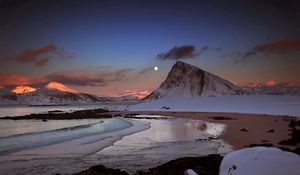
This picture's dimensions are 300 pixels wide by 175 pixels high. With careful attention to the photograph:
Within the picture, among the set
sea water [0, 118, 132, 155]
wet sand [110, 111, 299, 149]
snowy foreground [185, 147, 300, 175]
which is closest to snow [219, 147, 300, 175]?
snowy foreground [185, 147, 300, 175]

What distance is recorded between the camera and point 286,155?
215 inches

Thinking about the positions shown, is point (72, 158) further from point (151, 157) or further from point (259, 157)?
point (259, 157)

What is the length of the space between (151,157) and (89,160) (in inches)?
103

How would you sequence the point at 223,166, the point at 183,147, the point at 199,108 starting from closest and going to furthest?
the point at 223,166
the point at 183,147
the point at 199,108

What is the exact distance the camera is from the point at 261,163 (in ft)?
17.4

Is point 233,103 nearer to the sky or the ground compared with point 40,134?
nearer to the sky

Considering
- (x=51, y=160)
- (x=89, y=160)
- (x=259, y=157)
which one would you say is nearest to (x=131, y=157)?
(x=89, y=160)

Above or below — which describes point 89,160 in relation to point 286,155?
below

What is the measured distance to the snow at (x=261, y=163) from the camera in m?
5.05

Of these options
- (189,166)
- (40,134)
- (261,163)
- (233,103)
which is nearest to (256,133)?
(189,166)

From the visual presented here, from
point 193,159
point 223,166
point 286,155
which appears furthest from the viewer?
point 193,159

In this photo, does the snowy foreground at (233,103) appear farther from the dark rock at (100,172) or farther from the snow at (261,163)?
the snow at (261,163)

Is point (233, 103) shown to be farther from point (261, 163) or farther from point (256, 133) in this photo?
point (261, 163)

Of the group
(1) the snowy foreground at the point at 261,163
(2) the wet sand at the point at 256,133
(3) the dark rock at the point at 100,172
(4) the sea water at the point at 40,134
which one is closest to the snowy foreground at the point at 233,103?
→ (2) the wet sand at the point at 256,133
